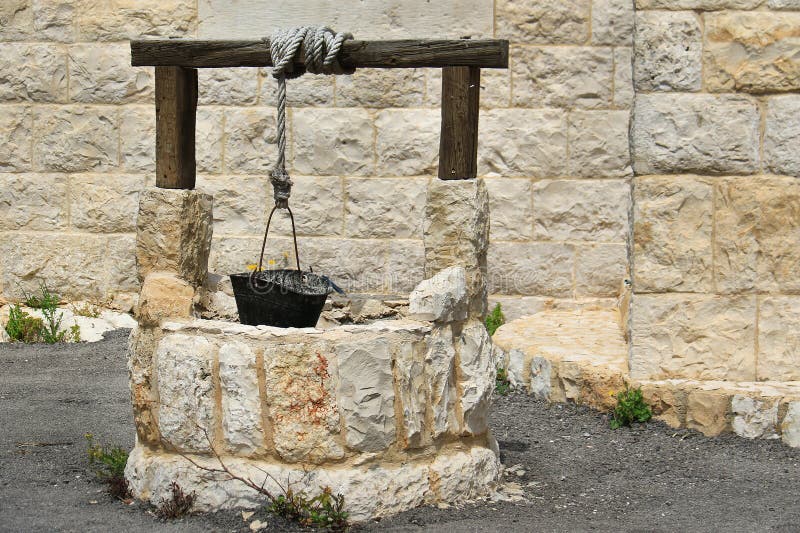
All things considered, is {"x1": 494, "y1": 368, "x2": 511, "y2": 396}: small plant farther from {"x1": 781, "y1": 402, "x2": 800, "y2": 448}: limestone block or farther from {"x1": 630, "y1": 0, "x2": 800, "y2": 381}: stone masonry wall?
{"x1": 781, "y1": 402, "x2": 800, "y2": 448}: limestone block

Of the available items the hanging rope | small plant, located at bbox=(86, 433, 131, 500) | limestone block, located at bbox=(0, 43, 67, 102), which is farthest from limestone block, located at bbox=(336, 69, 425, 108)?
small plant, located at bbox=(86, 433, 131, 500)

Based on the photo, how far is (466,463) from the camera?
4.52 m

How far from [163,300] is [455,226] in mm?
1312

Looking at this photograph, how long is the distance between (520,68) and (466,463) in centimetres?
Answer: 390

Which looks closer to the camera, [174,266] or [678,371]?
[174,266]

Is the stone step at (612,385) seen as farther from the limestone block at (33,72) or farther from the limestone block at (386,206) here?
the limestone block at (33,72)

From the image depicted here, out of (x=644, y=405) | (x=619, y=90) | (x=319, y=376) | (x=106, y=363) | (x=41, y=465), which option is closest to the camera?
(x=319, y=376)

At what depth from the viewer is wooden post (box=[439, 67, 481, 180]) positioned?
14.7 ft

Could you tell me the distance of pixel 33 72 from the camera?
7.89 m

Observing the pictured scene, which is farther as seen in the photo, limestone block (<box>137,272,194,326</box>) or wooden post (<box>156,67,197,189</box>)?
wooden post (<box>156,67,197,189</box>)

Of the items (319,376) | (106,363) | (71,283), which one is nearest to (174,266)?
(319,376)

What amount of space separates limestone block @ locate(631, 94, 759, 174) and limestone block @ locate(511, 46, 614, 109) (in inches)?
Result: 75.0

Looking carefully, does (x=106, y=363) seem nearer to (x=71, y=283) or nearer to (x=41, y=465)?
(x=71, y=283)

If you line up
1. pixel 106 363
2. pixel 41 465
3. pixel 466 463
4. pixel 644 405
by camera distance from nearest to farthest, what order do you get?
pixel 466 463, pixel 41 465, pixel 644 405, pixel 106 363
